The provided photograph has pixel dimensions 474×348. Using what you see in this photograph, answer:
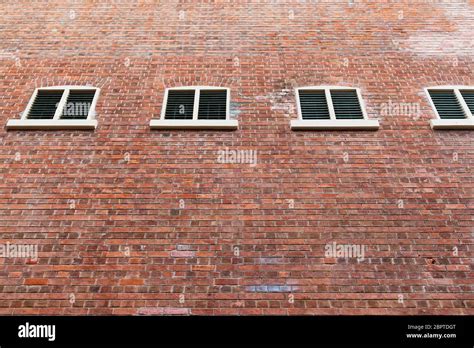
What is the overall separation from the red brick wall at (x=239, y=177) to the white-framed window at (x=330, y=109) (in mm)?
185

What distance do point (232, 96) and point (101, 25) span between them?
4383 mm

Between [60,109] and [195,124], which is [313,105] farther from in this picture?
[60,109]

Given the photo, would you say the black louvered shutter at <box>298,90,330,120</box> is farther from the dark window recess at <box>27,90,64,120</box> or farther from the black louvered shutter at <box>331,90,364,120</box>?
the dark window recess at <box>27,90,64,120</box>

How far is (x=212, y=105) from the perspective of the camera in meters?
7.39

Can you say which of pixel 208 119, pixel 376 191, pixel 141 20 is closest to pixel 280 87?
pixel 208 119

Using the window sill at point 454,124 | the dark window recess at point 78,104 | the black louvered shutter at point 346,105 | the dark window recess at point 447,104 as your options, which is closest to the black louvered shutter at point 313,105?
the black louvered shutter at point 346,105

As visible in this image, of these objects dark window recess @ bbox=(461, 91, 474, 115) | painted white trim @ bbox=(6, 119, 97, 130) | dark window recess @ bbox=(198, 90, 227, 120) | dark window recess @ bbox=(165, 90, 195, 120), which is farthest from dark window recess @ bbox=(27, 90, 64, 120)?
dark window recess @ bbox=(461, 91, 474, 115)

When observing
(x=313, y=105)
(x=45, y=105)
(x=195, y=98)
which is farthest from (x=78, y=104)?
(x=313, y=105)

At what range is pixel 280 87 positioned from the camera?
7.70 m

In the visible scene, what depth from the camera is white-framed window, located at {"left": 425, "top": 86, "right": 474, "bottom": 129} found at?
678 cm

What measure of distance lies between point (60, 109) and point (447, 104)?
800 cm

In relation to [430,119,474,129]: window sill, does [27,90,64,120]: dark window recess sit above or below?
above

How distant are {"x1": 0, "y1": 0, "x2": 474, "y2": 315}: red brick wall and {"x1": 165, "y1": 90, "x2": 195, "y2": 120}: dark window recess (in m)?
0.31

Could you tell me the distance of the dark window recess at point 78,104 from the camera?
716 centimetres
